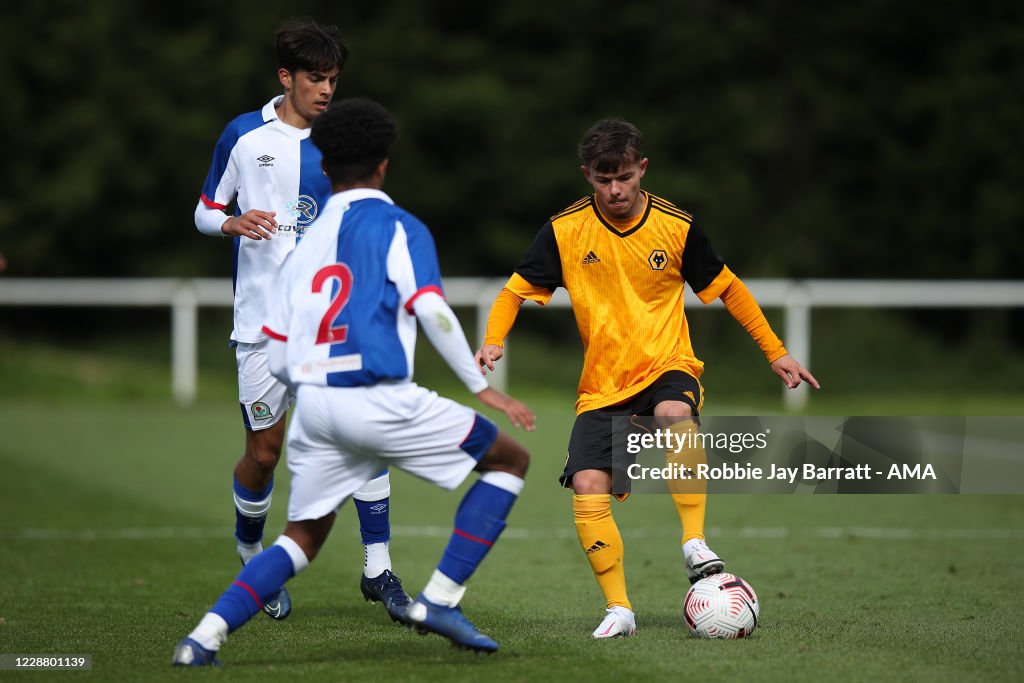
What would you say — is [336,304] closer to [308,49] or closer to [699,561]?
[308,49]

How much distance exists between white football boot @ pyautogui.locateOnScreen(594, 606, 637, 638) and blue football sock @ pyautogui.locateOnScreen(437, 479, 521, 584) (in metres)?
0.84

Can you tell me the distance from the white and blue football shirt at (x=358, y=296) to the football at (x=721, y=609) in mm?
1600

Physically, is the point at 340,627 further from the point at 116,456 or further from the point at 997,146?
the point at 997,146

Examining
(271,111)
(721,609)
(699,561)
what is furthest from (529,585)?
(271,111)

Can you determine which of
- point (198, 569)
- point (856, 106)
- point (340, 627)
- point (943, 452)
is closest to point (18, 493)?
point (198, 569)

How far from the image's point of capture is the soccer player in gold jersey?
556cm

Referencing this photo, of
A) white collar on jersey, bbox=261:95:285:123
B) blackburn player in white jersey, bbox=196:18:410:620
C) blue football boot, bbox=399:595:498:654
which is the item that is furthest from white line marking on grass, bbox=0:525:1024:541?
blue football boot, bbox=399:595:498:654

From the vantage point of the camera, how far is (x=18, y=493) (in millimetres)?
10445

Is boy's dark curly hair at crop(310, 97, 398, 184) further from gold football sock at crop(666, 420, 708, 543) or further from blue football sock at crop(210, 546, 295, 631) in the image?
gold football sock at crop(666, 420, 708, 543)

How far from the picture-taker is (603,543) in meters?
5.55

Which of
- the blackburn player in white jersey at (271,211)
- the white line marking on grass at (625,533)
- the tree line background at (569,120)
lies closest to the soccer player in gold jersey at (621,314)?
the blackburn player in white jersey at (271,211)

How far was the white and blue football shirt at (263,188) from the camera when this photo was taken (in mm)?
6055

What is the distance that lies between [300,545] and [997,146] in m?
20.9

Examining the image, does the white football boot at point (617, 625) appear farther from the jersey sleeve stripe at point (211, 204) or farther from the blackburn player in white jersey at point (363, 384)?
the jersey sleeve stripe at point (211, 204)
